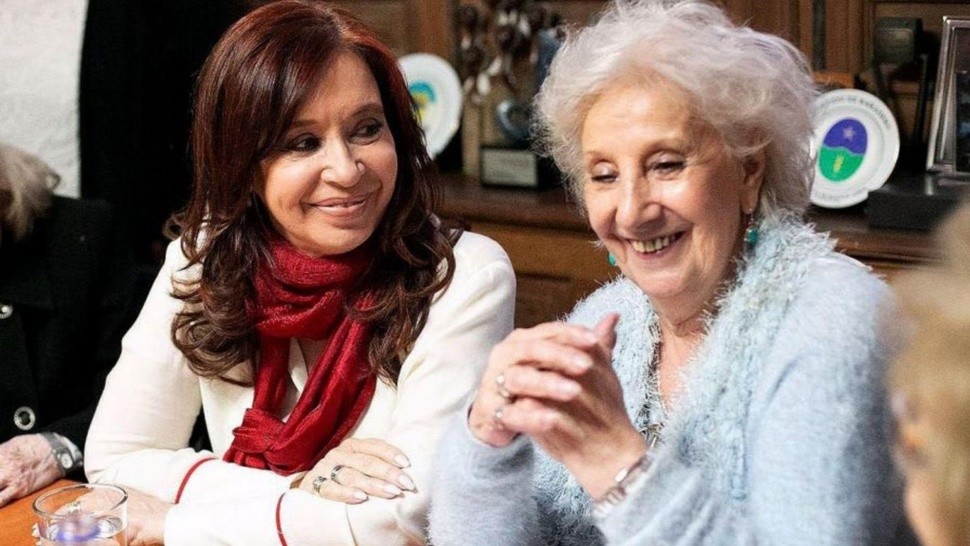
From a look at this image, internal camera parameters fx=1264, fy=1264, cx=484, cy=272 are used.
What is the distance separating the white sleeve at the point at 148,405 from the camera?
2.01m

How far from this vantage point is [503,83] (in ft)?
12.1

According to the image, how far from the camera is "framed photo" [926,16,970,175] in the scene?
113 inches

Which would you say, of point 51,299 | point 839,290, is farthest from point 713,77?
point 51,299

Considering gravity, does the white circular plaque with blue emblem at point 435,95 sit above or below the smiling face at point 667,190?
below

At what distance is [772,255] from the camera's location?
57.8 inches

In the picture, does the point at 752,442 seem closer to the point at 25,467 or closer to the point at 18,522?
the point at 18,522

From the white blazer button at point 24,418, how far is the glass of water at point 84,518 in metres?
0.73

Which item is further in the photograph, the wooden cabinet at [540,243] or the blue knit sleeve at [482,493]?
the wooden cabinet at [540,243]

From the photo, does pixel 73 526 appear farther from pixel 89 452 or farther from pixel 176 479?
A: pixel 89 452

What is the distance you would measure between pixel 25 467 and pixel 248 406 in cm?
37

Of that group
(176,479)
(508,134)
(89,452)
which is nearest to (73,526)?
(176,479)

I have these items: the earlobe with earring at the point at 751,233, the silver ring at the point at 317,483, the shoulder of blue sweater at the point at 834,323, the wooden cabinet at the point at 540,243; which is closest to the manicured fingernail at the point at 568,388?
the shoulder of blue sweater at the point at 834,323

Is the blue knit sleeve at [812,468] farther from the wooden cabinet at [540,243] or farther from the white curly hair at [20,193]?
the wooden cabinet at [540,243]

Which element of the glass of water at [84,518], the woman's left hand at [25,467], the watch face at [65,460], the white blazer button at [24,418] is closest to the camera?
the glass of water at [84,518]
